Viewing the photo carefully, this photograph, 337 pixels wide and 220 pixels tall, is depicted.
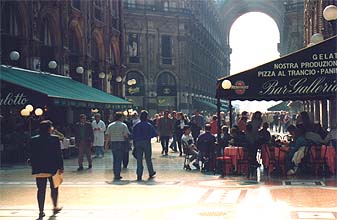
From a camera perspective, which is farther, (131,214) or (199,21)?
(199,21)

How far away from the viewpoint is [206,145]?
58.9ft

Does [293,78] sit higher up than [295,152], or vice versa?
[293,78]

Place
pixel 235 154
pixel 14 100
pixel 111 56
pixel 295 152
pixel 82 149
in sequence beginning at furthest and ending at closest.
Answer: pixel 111 56, pixel 14 100, pixel 82 149, pixel 235 154, pixel 295 152

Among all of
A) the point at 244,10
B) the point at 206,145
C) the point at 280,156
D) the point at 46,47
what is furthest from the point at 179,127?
the point at 244,10

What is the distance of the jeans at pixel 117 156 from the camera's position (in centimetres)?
1653

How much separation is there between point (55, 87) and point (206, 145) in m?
10.3

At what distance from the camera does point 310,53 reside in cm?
1641

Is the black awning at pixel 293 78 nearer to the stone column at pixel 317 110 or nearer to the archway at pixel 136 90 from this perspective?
the stone column at pixel 317 110

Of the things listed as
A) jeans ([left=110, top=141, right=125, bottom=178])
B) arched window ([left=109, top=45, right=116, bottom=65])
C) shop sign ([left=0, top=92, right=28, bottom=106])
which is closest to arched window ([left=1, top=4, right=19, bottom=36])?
shop sign ([left=0, top=92, right=28, bottom=106])

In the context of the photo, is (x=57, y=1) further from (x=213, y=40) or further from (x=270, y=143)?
(x=213, y=40)

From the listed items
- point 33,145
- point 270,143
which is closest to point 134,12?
point 270,143

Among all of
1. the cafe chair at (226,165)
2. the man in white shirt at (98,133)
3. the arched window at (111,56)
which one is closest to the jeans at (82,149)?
the man in white shirt at (98,133)

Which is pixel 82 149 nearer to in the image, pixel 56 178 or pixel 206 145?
pixel 206 145

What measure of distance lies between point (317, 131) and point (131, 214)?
8.10 metres
